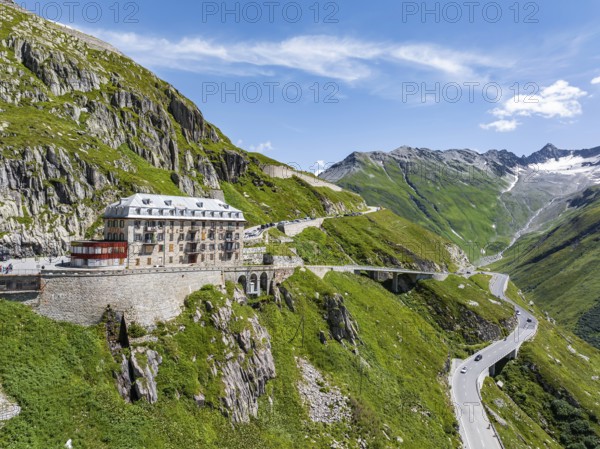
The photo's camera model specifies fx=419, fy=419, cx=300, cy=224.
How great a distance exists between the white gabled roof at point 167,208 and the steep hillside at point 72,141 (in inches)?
1293

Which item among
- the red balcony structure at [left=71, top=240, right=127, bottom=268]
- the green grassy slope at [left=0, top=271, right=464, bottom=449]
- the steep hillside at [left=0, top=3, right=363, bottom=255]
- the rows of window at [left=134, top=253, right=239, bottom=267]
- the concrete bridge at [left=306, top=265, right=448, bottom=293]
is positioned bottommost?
the green grassy slope at [left=0, top=271, right=464, bottom=449]

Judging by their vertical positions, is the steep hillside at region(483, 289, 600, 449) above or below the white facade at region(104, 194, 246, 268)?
below

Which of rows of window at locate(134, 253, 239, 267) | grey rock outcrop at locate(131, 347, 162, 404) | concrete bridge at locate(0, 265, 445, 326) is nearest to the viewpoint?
grey rock outcrop at locate(131, 347, 162, 404)

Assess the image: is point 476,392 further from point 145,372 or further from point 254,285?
point 145,372

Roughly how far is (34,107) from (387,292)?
131 metres

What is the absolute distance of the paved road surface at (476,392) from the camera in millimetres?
95500

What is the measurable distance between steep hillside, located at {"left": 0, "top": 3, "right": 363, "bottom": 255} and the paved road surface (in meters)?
95.7

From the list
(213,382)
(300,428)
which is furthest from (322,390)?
(213,382)

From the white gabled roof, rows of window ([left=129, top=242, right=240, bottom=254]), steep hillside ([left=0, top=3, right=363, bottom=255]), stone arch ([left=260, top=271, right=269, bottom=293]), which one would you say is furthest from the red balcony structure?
steep hillside ([left=0, top=3, right=363, bottom=255])

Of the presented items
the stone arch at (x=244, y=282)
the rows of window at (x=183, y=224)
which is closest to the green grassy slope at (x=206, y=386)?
the stone arch at (x=244, y=282)

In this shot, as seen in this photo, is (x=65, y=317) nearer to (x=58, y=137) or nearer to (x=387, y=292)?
(x=58, y=137)

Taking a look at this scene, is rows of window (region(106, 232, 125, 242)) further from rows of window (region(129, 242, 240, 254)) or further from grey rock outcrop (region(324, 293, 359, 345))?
grey rock outcrop (region(324, 293, 359, 345))

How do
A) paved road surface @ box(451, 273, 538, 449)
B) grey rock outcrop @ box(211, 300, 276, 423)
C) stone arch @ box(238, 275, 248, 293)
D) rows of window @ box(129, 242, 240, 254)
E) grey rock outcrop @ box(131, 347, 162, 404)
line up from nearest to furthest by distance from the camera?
grey rock outcrop @ box(131, 347, 162, 404), grey rock outcrop @ box(211, 300, 276, 423), rows of window @ box(129, 242, 240, 254), stone arch @ box(238, 275, 248, 293), paved road surface @ box(451, 273, 538, 449)

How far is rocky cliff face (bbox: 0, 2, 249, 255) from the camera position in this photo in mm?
103938
